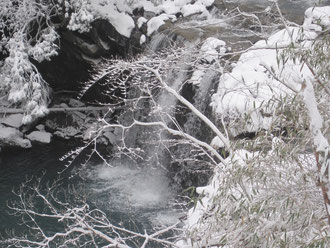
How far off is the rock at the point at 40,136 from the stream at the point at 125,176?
24 centimetres

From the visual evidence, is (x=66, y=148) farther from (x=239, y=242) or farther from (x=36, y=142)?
(x=239, y=242)

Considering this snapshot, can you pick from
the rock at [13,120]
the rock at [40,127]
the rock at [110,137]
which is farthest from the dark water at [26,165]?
the rock at [110,137]

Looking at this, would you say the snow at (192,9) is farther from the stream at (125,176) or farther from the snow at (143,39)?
the snow at (143,39)

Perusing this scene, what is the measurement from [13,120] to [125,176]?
4.89m

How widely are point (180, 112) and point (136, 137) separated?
Result: 3.21 metres

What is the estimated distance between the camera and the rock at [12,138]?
44.2ft

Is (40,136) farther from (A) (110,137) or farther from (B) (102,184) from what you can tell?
(B) (102,184)

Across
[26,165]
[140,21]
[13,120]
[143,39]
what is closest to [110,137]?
[26,165]

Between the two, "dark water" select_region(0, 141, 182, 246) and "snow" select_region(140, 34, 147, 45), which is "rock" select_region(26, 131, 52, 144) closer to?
"dark water" select_region(0, 141, 182, 246)

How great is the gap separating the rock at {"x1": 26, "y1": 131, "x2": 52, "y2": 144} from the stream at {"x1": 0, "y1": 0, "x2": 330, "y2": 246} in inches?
9.4

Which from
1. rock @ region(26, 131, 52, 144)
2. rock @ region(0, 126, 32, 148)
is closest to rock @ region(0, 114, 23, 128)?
rock @ region(0, 126, 32, 148)

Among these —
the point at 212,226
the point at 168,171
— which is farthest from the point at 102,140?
the point at 212,226

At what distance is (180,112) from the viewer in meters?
10.5

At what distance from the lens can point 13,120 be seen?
556 inches
